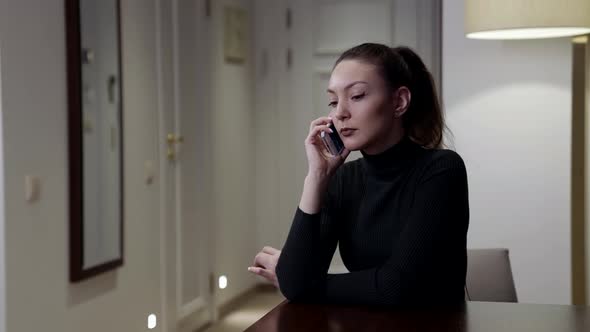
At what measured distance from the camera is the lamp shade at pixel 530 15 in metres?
3.12

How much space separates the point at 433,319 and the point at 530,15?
1909 mm

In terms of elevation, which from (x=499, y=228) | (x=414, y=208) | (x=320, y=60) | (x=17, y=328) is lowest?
(x=17, y=328)

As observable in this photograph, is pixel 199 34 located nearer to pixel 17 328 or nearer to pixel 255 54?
pixel 255 54

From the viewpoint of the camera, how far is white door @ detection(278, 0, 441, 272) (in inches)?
218

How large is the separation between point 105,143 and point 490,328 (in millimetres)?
2599

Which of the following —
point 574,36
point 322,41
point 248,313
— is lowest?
point 248,313

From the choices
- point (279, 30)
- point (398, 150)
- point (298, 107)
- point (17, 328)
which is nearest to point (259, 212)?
point (298, 107)

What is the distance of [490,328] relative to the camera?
1426mm

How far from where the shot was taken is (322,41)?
5.83m

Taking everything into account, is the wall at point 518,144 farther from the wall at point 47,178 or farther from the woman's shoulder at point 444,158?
the woman's shoulder at point 444,158

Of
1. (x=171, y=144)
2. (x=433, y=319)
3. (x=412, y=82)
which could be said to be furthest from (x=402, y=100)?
(x=171, y=144)

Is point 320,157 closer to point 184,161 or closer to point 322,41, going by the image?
point 184,161

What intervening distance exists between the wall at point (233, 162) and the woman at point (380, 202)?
347 cm

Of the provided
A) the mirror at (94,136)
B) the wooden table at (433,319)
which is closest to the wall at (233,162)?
the mirror at (94,136)
